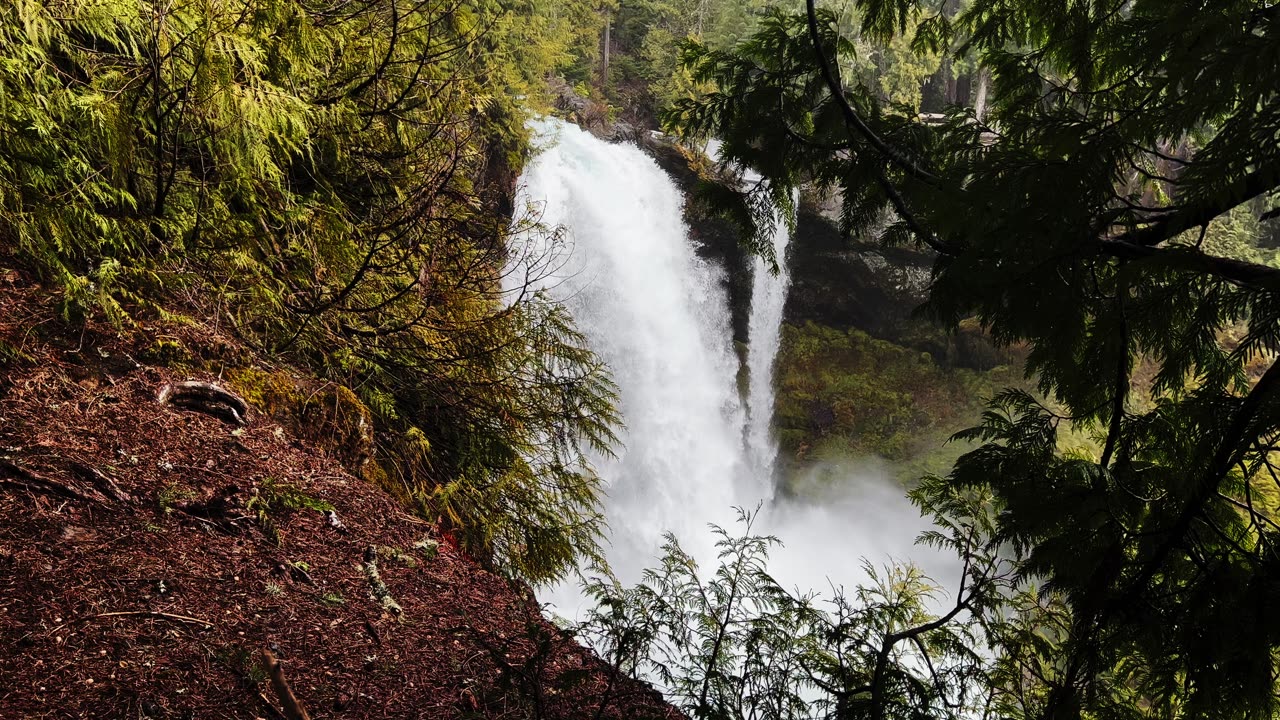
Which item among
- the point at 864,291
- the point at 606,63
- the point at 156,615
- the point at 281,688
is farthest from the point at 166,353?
the point at 606,63

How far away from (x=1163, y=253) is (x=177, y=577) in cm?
295

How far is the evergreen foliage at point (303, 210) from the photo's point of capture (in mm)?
2414

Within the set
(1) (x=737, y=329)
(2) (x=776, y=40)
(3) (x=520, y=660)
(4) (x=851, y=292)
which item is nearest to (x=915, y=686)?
(3) (x=520, y=660)

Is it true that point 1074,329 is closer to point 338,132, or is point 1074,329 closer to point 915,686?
point 915,686

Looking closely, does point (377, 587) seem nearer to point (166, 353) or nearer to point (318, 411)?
point (318, 411)

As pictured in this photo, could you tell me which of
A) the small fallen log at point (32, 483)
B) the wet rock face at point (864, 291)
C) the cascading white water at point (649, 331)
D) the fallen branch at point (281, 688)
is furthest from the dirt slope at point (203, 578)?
the wet rock face at point (864, 291)

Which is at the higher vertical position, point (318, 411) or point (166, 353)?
point (318, 411)

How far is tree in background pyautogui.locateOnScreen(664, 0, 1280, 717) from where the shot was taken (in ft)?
4.46

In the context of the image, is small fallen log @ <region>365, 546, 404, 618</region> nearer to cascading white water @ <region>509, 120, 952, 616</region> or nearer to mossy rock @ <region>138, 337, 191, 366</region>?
mossy rock @ <region>138, 337, 191, 366</region>

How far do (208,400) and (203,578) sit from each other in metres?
1.13

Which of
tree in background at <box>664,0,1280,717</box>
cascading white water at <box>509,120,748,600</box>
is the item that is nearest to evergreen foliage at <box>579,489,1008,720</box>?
tree in background at <box>664,0,1280,717</box>

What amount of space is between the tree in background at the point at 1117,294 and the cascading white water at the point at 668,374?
37.0 feet

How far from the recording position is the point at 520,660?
2.69m

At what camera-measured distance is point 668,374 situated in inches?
601
